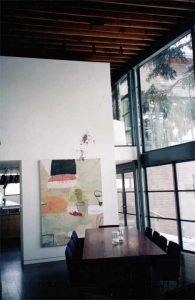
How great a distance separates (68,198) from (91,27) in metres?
3.98

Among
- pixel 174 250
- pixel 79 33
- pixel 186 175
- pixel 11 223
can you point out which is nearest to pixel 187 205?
pixel 186 175

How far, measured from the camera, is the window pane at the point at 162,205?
7.48 m

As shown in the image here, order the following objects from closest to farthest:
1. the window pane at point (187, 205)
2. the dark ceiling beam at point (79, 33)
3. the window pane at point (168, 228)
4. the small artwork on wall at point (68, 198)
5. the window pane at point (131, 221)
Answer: the dark ceiling beam at point (79, 33)
the window pane at point (187, 205)
the small artwork on wall at point (68, 198)
the window pane at point (168, 228)
the window pane at point (131, 221)

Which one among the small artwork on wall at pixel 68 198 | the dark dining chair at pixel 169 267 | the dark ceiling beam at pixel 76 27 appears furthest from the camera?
the small artwork on wall at pixel 68 198

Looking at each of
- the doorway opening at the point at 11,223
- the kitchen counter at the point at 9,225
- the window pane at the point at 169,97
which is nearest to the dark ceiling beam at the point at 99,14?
the window pane at the point at 169,97

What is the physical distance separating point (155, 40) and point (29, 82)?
3.34m

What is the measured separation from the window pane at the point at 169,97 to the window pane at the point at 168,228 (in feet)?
6.46

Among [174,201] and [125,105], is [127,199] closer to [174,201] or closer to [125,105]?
[174,201]

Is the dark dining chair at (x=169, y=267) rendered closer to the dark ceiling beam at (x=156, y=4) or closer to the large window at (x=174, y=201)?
the large window at (x=174, y=201)

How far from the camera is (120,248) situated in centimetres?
429

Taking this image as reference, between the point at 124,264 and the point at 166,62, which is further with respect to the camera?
the point at 166,62

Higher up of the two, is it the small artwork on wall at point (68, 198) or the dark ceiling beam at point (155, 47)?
the dark ceiling beam at point (155, 47)

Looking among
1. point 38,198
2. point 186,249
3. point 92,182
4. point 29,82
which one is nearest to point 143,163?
point 92,182

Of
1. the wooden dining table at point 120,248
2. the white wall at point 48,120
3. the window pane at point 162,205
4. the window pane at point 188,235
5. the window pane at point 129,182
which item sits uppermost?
the white wall at point 48,120
